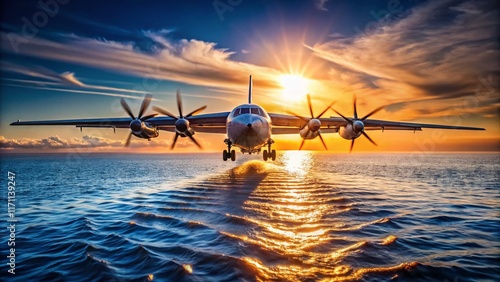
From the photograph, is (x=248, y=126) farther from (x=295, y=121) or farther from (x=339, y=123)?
(x=339, y=123)

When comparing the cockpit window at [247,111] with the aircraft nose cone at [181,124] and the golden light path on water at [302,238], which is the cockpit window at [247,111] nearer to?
the aircraft nose cone at [181,124]

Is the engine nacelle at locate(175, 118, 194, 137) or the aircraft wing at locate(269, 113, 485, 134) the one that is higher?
the aircraft wing at locate(269, 113, 485, 134)

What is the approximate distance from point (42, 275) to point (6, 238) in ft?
17.1

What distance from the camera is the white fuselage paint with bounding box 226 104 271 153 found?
68.8 ft

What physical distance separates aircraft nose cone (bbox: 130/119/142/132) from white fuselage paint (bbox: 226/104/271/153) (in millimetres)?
8812

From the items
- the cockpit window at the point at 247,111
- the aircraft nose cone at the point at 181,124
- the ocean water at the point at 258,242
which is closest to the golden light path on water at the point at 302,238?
the ocean water at the point at 258,242

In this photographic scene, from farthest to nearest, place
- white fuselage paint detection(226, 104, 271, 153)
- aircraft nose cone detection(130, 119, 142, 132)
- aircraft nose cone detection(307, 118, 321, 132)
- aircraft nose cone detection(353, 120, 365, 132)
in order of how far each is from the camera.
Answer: aircraft nose cone detection(307, 118, 321, 132) → aircraft nose cone detection(353, 120, 365, 132) → aircraft nose cone detection(130, 119, 142, 132) → white fuselage paint detection(226, 104, 271, 153)

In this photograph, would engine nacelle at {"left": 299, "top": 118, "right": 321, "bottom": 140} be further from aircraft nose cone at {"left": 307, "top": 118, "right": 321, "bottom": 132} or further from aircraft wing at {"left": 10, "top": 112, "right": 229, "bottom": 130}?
aircraft wing at {"left": 10, "top": 112, "right": 229, "bottom": 130}

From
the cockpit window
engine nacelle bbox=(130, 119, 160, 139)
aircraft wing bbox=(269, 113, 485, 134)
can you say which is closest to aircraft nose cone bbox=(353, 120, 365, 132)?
aircraft wing bbox=(269, 113, 485, 134)

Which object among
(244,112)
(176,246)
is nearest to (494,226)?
(176,246)

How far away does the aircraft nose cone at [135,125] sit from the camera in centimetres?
2452

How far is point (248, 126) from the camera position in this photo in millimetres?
20625

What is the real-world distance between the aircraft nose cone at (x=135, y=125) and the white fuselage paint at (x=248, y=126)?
8812 mm

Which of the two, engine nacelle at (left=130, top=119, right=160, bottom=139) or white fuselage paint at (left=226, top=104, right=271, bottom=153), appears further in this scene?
engine nacelle at (left=130, top=119, right=160, bottom=139)
